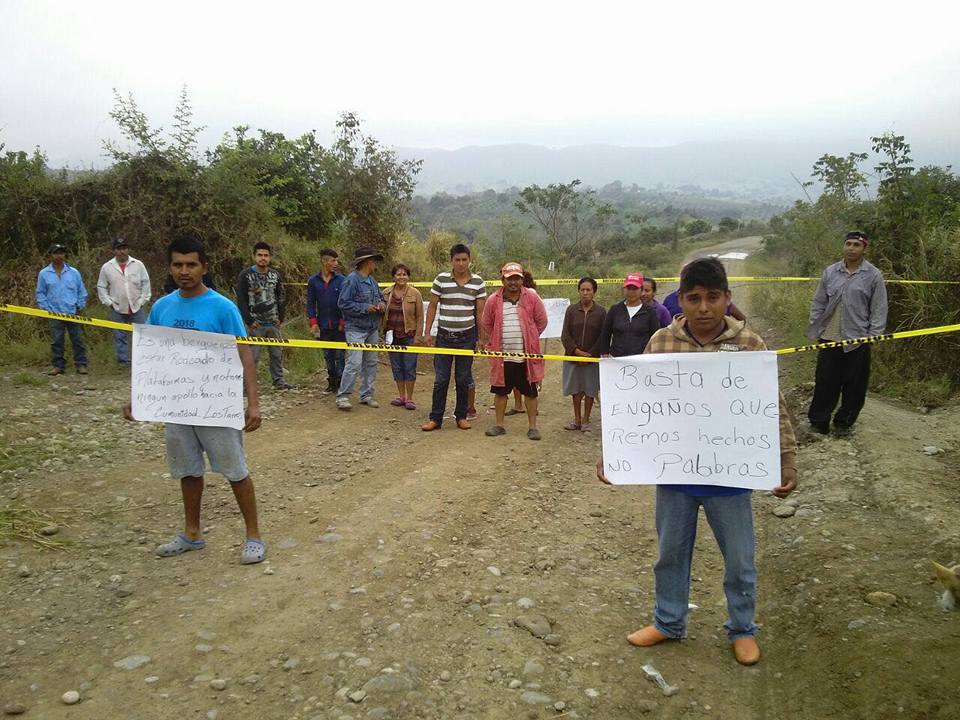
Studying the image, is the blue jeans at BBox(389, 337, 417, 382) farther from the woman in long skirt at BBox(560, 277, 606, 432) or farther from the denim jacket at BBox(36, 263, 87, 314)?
the denim jacket at BBox(36, 263, 87, 314)

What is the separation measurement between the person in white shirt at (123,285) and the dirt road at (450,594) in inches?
120

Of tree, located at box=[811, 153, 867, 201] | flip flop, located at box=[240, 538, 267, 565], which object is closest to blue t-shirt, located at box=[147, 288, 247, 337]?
flip flop, located at box=[240, 538, 267, 565]

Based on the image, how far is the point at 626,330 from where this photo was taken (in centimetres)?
719

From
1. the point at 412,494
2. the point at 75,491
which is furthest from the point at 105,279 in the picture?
the point at 412,494

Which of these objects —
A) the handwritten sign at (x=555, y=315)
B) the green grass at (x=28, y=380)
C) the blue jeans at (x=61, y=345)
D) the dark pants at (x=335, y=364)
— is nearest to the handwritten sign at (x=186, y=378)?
the dark pants at (x=335, y=364)

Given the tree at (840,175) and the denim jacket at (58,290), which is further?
the tree at (840,175)

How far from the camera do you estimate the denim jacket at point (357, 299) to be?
8.20m

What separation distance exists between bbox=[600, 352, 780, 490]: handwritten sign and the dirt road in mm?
973

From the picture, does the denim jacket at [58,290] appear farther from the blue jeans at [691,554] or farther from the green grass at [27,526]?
the blue jeans at [691,554]

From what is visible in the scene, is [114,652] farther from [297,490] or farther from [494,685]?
[297,490]

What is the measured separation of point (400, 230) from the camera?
606 inches

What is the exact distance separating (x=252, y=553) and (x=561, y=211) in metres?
29.6

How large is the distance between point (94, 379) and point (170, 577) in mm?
5946

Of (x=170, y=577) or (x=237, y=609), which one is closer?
(x=237, y=609)
